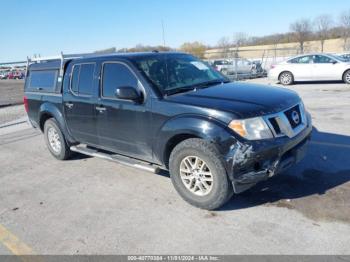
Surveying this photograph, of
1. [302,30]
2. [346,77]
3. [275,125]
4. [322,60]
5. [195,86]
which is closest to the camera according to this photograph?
[275,125]

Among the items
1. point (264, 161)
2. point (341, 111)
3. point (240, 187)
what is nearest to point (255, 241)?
point (240, 187)

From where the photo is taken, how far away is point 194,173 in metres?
4.24

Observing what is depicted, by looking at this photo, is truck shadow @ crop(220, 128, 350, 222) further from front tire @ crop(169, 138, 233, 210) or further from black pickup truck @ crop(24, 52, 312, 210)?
black pickup truck @ crop(24, 52, 312, 210)

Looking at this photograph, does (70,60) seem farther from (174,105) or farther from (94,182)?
(174,105)

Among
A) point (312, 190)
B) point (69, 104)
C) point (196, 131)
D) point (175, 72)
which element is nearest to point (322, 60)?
point (175, 72)

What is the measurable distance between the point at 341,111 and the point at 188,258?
734 centimetres

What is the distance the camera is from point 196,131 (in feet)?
13.1

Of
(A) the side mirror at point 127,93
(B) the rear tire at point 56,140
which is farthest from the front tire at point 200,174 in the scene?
(B) the rear tire at point 56,140

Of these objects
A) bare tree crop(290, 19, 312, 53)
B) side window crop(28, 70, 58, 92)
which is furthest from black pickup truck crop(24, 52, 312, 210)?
bare tree crop(290, 19, 312, 53)

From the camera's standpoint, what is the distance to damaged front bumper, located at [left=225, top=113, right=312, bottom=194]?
3740mm

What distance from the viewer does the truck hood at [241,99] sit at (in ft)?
12.8

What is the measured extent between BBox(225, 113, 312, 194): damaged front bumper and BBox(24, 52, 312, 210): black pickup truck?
0.01 meters

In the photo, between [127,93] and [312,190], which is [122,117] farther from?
[312,190]

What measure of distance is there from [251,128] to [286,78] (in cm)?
1388
